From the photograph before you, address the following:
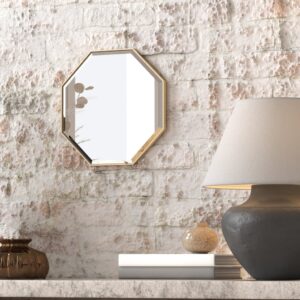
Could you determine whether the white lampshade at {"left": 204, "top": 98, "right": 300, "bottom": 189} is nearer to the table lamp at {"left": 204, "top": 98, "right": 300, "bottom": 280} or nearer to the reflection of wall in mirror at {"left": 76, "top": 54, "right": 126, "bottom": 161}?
the table lamp at {"left": 204, "top": 98, "right": 300, "bottom": 280}

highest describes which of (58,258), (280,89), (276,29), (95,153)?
(276,29)

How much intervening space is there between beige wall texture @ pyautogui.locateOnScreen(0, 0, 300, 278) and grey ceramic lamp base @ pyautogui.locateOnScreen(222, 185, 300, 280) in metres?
0.45

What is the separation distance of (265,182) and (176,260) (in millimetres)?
394

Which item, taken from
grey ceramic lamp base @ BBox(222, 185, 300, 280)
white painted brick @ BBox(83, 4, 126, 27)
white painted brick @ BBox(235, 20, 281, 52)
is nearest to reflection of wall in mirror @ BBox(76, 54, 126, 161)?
white painted brick @ BBox(83, 4, 126, 27)

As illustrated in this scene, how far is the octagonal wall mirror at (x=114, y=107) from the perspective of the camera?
3.18 metres

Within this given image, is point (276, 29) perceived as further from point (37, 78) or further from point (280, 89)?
point (37, 78)

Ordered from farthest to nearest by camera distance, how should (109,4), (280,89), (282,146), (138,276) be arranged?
(109,4) < (280,89) < (138,276) < (282,146)

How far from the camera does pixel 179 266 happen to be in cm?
273

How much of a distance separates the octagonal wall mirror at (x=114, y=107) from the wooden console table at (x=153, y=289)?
2.00 feet

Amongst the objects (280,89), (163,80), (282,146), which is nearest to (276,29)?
(280,89)

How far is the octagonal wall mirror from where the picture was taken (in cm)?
318

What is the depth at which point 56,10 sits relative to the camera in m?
3.34

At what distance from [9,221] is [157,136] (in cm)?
63

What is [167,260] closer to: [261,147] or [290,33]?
[261,147]
